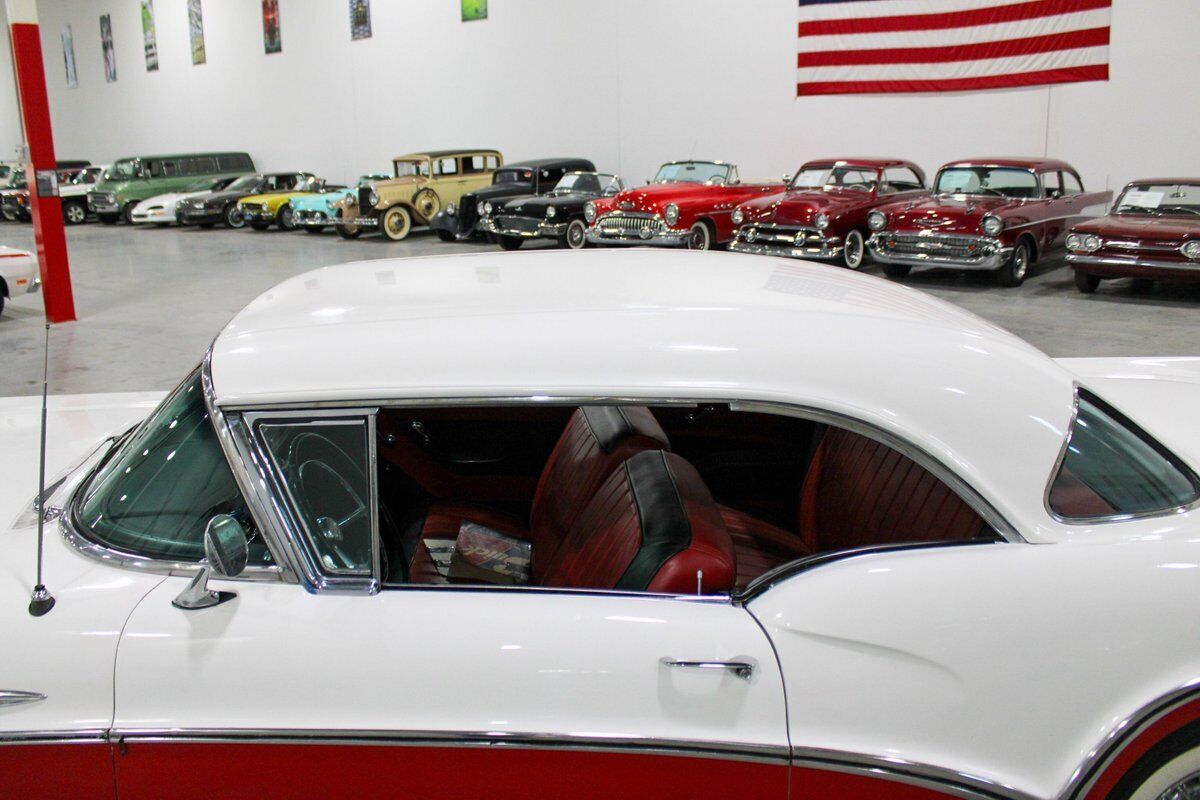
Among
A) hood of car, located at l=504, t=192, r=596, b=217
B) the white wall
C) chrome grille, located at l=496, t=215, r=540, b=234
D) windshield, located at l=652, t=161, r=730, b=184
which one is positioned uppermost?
the white wall

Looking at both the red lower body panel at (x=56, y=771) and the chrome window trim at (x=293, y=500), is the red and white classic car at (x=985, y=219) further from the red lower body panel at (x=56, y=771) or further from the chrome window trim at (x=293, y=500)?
the red lower body panel at (x=56, y=771)

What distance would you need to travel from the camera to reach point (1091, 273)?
9.77 metres

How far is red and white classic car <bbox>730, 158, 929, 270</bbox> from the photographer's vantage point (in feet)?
36.1

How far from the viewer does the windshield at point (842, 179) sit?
11883 millimetres

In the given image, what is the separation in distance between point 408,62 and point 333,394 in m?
20.0

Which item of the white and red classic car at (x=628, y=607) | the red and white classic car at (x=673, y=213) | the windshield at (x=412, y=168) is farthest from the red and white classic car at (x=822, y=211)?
the white and red classic car at (x=628, y=607)

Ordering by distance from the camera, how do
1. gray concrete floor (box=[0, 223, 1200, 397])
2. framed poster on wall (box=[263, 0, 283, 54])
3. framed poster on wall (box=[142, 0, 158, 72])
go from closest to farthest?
1. gray concrete floor (box=[0, 223, 1200, 397])
2. framed poster on wall (box=[263, 0, 283, 54])
3. framed poster on wall (box=[142, 0, 158, 72])

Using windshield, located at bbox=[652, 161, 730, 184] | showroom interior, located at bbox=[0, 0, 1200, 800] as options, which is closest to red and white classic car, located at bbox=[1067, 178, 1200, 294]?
windshield, located at bbox=[652, 161, 730, 184]

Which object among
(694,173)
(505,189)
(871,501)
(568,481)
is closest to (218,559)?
(568,481)

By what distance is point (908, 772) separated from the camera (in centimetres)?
145

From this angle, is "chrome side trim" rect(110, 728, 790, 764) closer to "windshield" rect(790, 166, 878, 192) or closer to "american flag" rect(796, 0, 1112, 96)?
"windshield" rect(790, 166, 878, 192)

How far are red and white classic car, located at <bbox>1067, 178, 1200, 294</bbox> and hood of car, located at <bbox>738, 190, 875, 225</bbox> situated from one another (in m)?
2.51

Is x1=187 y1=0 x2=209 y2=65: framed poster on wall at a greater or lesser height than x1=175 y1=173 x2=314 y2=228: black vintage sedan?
greater

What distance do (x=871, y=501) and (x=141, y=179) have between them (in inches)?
918
